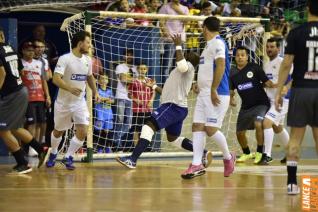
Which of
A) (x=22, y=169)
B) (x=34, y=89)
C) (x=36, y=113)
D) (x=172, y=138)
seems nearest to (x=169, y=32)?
(x=34, y=89)

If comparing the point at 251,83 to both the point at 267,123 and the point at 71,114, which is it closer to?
the point at 267,123

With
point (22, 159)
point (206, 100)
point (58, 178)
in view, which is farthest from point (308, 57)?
point (22, 159)

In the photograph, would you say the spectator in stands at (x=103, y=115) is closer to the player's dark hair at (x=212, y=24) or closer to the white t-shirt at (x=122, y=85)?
the white t-shirt at (x=122, y=85)

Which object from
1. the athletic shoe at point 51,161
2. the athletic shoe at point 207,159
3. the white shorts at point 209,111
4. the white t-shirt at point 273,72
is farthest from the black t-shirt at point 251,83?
the athletic shoe at point 51,161

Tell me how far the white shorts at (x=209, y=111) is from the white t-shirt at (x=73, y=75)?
2245 mm

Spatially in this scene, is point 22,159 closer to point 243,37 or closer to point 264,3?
point 243,37

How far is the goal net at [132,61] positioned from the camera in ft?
52.7

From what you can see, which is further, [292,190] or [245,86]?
[245,86]

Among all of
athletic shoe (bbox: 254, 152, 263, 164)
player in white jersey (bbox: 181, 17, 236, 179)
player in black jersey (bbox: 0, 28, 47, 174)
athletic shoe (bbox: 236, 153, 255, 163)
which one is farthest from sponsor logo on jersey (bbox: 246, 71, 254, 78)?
player in black jersey (bbox: 0, 28, 47, 174)

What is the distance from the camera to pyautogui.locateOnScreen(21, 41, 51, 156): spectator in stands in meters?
15.9

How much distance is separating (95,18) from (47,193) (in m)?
6.11

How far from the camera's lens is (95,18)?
1529cm

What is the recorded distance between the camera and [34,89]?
16.0 meters

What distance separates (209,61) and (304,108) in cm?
239
